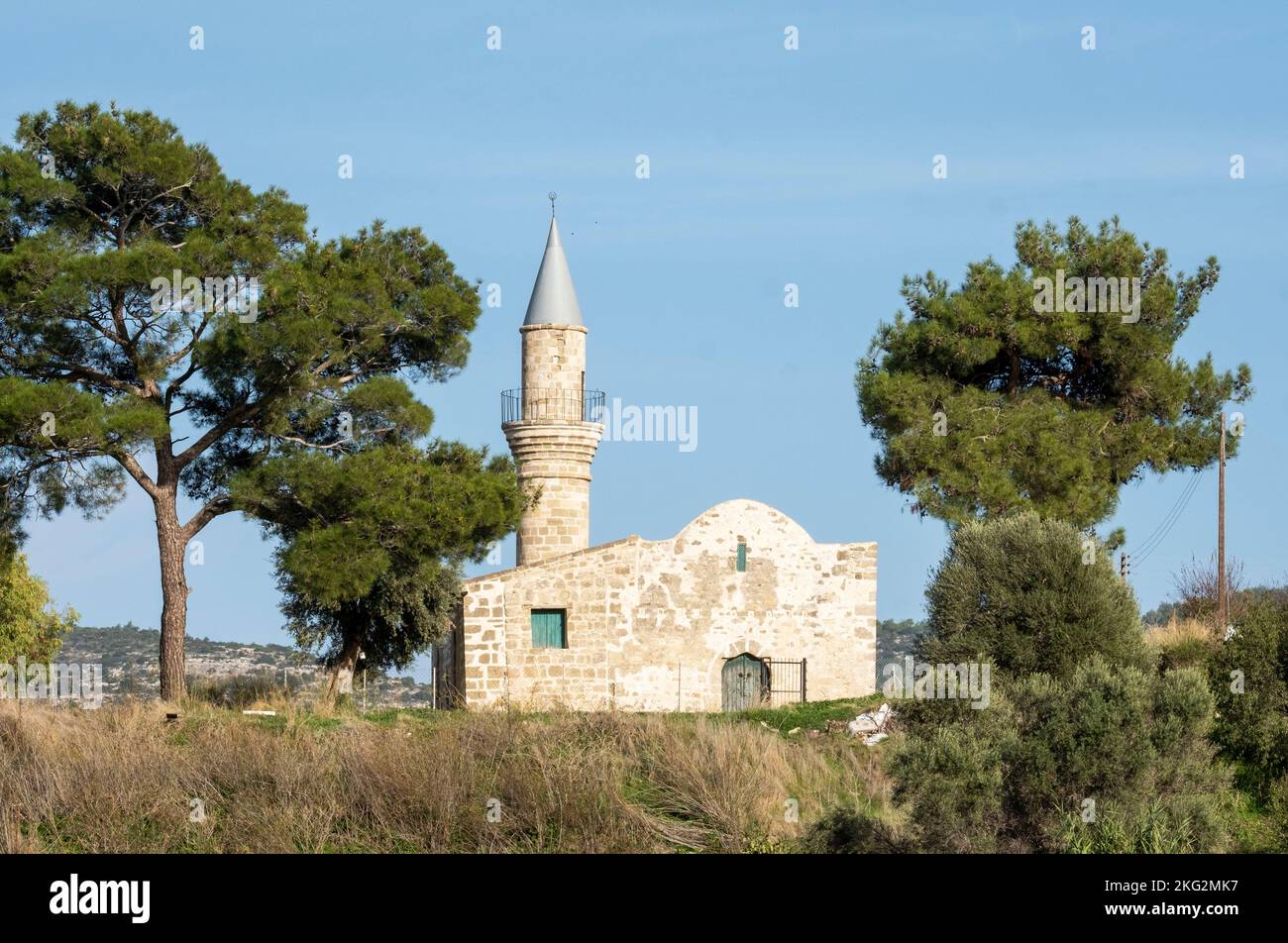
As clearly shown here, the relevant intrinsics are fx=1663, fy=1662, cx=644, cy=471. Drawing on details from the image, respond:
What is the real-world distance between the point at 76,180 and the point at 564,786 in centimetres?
1840

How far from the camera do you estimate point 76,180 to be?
1190 inches

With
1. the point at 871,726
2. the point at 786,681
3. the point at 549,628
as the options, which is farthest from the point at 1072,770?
the point at 549,628

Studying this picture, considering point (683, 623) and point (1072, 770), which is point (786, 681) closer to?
point (683, 623)

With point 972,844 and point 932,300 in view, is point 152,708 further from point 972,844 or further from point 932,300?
point 932,300

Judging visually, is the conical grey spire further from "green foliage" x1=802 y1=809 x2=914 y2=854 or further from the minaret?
"green foliage" x1=802 y1=809 x2=914 y2=854

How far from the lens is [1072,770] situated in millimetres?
15836

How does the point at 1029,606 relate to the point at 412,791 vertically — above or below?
above

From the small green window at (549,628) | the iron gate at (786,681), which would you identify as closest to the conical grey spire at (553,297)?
the small green window at (549,628)

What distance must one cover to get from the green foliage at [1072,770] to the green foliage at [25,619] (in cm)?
3691

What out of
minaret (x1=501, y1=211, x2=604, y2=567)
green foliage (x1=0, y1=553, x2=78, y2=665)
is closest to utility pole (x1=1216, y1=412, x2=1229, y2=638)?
minaret (x1=501, y1=211, x2=604, y2=567)

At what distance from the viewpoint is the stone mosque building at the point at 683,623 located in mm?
31828

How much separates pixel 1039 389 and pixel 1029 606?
1803cm

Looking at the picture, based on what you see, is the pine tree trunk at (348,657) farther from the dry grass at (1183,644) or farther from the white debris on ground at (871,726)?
the dry grass at (1183,644)
